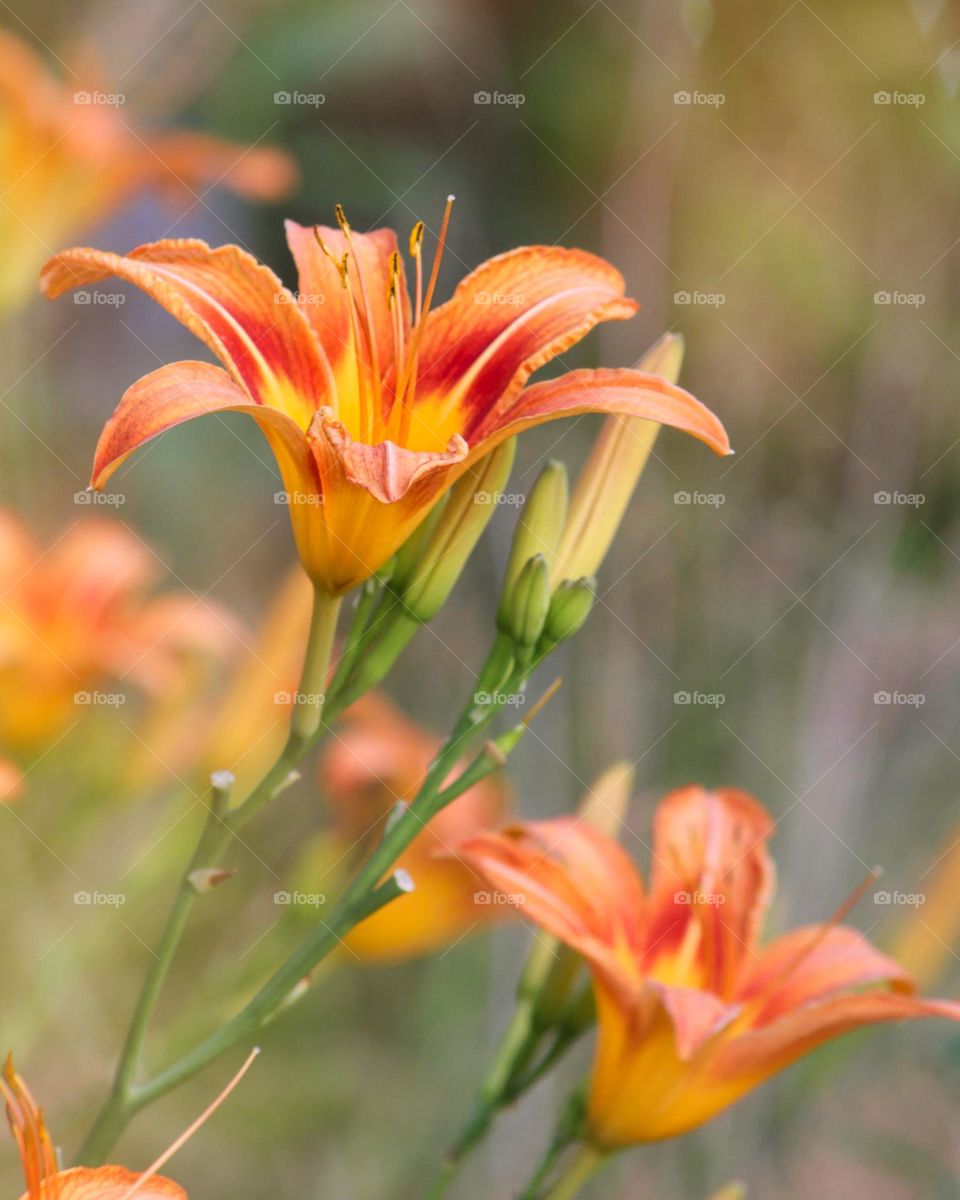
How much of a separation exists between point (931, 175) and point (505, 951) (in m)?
1.23

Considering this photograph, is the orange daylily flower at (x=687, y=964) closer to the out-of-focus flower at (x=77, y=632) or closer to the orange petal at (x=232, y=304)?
the orange petal at (x=232, y=304)

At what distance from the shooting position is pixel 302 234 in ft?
2.26

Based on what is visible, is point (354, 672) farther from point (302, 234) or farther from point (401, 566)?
point (302, 234)

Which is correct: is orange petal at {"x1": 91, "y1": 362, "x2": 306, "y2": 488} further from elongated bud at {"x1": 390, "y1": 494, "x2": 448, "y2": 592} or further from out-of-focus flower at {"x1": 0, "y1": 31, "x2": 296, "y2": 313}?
out-of-focus flower at {"x1": 0, "y1": 31, "x2": 296, "y2": 313}

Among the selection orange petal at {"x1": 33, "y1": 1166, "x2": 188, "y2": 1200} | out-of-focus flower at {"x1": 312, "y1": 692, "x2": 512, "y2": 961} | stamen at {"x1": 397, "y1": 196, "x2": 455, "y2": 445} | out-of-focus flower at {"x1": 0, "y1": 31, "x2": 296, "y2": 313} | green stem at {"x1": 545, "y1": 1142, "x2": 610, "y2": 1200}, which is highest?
out-of-focus flower at {"x1": 0, "y1": 31, "x2": 296, "y2": 313}

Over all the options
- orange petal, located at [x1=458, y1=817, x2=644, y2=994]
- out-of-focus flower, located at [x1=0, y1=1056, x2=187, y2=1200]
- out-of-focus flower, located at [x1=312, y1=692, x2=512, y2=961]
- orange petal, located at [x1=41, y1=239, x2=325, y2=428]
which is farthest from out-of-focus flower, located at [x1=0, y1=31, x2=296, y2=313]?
out-of-focus flower, located at [x1=0, y1=1056, x2=187, y2=1200]

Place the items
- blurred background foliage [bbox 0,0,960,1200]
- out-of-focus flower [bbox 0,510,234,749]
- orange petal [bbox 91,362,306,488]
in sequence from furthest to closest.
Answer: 1. blurred background foliage [bbox 0,0,960,1200]
2. out-of-focus flower [bbox 0,510,234,749]
3. orange petal [bbox 91,362,306,488]

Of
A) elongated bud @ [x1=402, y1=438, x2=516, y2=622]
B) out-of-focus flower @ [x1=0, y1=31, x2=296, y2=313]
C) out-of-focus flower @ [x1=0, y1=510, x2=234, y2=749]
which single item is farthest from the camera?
out-of-focus flower @ [x1=0, y1=31, x2=296, y2=313]

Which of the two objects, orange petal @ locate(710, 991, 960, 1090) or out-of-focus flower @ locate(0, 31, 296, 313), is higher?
out-of-focus flower @ locate(0, 31, 296, 313)

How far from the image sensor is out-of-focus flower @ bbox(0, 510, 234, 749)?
993 millimetres

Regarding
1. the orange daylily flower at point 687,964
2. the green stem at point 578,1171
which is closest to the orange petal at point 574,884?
the orange daylily flower at point 687,964

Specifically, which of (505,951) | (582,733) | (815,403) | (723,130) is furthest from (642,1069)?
(723,130)

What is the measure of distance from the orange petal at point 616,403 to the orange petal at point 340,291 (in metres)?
0.12

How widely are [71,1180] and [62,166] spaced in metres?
1.10
